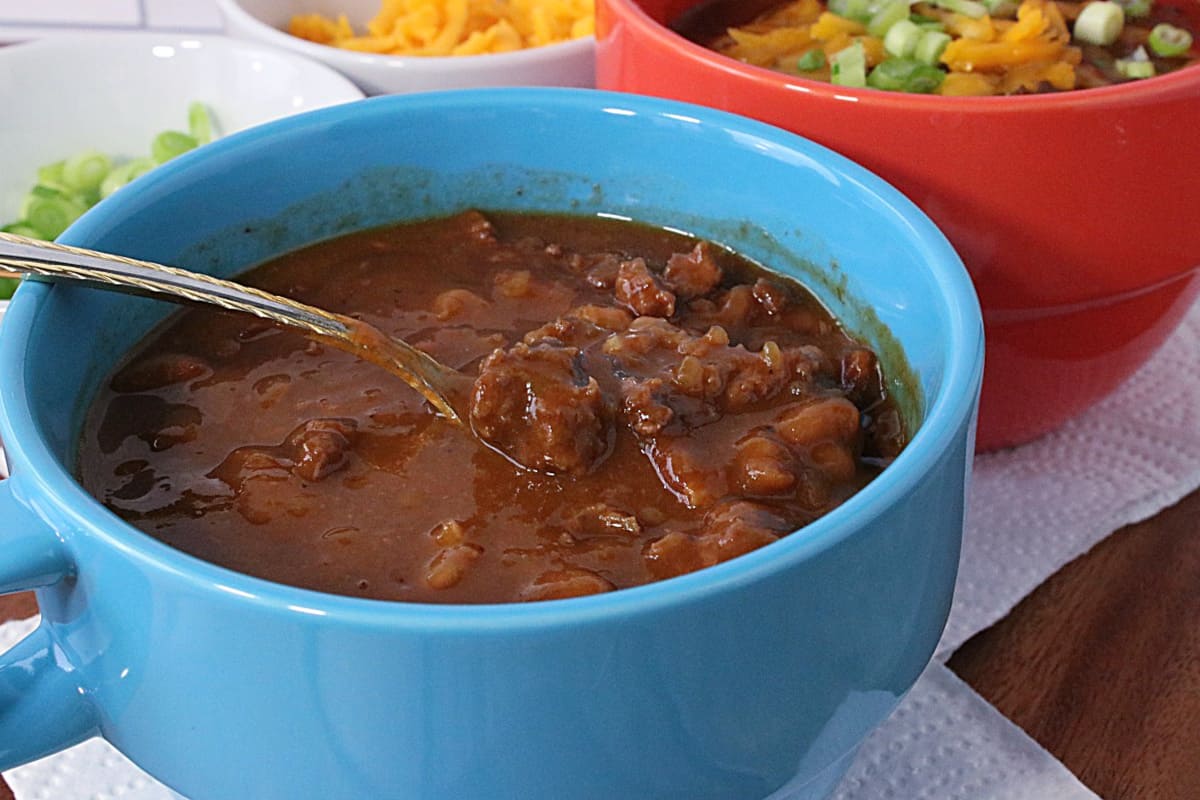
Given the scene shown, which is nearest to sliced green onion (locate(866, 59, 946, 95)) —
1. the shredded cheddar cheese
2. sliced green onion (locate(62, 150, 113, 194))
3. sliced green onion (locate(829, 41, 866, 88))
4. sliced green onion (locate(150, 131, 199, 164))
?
sliced green onion (locate(829, 41, 866, 88))

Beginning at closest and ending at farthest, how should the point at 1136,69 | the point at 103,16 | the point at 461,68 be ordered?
the point at 1136,69 → the point at 461,68 → the point at 103,16

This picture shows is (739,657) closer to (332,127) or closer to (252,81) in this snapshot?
(332,127)

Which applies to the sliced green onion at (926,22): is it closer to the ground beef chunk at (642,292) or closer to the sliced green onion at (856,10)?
the sliced green onion at (856,10)

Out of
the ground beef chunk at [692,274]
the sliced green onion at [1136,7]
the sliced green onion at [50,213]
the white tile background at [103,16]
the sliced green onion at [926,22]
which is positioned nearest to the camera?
the ground beef chunk at [692,274]

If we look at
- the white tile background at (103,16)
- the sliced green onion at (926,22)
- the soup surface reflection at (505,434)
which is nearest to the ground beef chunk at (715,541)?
the soup surface reflection at (505,434)

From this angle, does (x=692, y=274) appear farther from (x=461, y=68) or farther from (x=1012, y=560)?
(x=461, y=68)

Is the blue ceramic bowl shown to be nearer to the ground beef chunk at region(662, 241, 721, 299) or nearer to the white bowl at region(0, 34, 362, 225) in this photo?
the ground beef chunk at region(662, 241, 721, 299)

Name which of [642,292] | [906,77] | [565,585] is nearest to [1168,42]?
[906,77]
